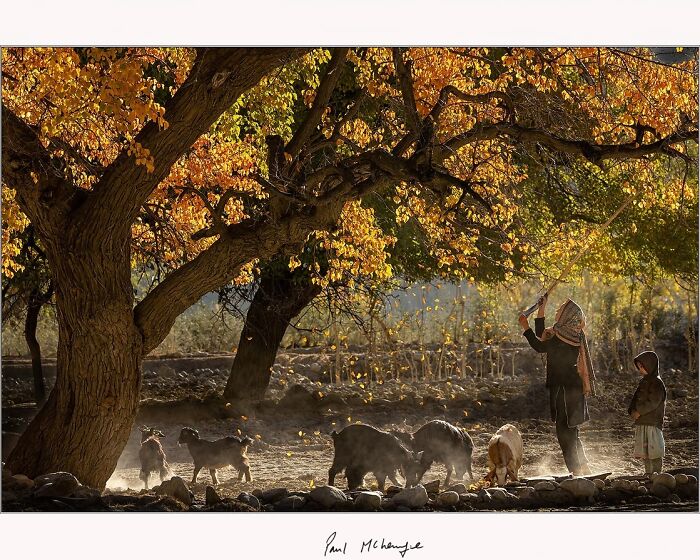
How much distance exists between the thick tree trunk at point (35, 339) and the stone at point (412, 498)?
2928 millimetres

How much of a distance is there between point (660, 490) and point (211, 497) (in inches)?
123

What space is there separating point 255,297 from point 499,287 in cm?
222

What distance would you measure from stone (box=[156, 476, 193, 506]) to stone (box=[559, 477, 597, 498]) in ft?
8.71

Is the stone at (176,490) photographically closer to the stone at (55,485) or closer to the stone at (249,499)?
the stone at (249,499)

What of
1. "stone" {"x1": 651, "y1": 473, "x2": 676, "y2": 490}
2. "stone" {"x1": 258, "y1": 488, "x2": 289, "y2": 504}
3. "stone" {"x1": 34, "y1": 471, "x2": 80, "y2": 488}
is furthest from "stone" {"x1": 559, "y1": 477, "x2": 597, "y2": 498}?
"stone" {"x1": 34, "y1": 471, "x2": 80, "y2": 488}

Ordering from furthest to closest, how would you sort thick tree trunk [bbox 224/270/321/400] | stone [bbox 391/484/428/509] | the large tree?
1. thick tree trunk [bbox 224/270/321/400]
2. stone [bbox 391/484/428/509]
3. the large tree

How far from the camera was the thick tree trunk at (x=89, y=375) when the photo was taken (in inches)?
256

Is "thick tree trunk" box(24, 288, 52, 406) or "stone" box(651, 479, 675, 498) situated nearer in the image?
"stone" box(651, 479, 675, 498)

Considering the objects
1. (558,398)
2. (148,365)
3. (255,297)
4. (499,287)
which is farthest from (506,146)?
(148,365)

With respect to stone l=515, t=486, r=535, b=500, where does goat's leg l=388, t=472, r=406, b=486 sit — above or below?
above

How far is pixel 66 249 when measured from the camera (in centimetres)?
645

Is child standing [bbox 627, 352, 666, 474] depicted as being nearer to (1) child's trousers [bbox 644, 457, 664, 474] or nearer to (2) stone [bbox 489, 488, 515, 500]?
(1) child's trousers [bbox 644, 457, 664, 474]

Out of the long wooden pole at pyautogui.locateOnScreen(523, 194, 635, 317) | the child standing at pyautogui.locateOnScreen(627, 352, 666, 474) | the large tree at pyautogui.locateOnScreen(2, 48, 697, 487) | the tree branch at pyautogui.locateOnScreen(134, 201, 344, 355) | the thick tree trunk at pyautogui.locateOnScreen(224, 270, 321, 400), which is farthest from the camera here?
the thick tree trunk at pyautogui.locateOnScreen(224, 270, 321, 400)
